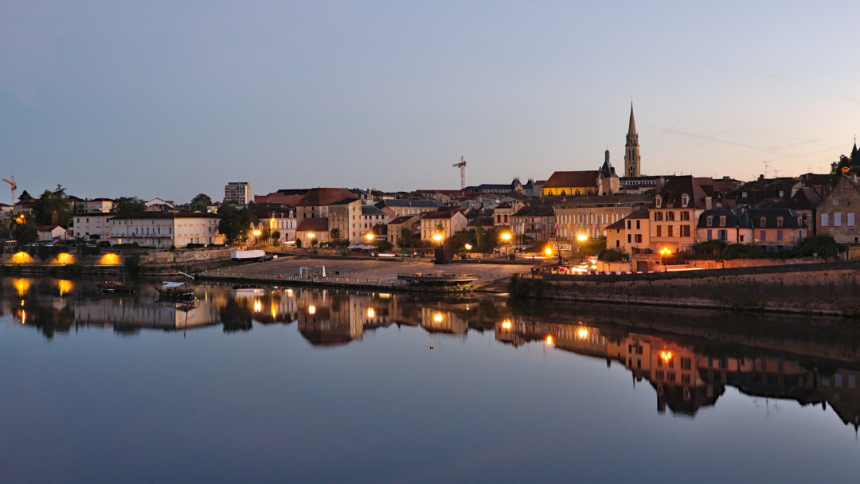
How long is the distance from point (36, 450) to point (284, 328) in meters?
16.6

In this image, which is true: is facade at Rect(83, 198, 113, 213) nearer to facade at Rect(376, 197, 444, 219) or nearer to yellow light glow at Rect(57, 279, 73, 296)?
yellow light glow at Rect(57, 279, 73, 296)

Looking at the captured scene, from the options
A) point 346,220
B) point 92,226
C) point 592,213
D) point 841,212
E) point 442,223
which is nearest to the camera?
point 841,212

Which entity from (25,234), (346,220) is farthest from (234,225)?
(25,234)

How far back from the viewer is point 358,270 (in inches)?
2153

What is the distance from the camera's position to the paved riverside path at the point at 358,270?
1880 inches

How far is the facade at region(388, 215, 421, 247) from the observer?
228ft

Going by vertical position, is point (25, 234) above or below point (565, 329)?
above

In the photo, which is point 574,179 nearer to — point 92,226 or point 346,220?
point 346,220

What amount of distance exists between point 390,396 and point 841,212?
27294mm

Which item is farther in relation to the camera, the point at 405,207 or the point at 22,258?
the point at 405,207

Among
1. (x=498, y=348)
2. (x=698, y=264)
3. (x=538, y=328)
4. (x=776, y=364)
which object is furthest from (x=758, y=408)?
(x=698, y=264)

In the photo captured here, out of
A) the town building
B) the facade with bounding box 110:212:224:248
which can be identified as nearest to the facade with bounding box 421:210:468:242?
the town building

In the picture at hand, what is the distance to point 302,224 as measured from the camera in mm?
78875

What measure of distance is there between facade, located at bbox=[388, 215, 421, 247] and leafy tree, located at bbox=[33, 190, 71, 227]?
4381 centimetres
